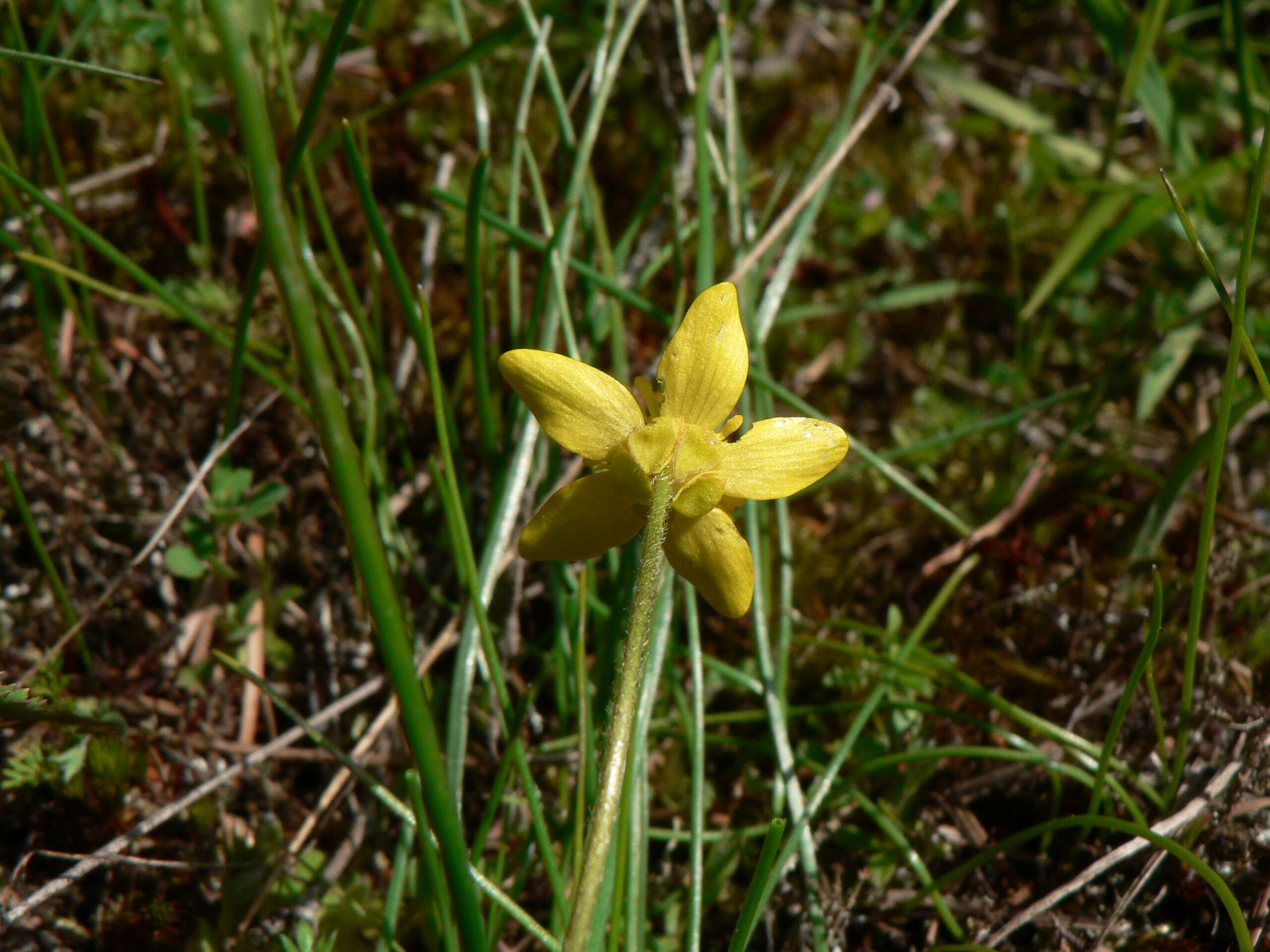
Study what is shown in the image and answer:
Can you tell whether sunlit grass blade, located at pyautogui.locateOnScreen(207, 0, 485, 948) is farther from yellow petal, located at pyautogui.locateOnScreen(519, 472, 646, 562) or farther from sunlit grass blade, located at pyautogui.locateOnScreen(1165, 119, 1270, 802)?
sunlit grass blade, located at pyautogui.locateOnScreen(1165, 119, 1270, 802)

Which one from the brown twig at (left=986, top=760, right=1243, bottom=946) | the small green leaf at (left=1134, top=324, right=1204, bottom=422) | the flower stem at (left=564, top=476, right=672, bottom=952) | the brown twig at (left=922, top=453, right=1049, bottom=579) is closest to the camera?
the flower stem at (left=564, top=476, right=672, bottom=952)

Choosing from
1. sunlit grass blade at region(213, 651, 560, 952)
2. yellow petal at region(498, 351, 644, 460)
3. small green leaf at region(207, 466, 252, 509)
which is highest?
yellow petal at region(498, 351, 644, 460)

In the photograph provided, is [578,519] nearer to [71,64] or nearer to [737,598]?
[737,598]

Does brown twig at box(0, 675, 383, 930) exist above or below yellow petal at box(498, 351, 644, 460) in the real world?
below

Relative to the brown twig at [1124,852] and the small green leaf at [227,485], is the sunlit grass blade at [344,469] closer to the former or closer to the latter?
the brown twig at [1124,852]

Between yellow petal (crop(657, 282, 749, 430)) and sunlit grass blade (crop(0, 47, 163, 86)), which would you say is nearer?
yellow petal (crop(657, 282, 749, 430))

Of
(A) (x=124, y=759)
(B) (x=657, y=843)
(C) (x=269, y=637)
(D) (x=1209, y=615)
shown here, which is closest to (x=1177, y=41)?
(D) (x=1209, y=615)

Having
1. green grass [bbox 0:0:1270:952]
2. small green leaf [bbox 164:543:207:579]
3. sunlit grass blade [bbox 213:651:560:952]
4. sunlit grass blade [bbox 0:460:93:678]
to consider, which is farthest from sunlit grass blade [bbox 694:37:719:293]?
sunlit grass blade [bbox 0:460:93:678]
